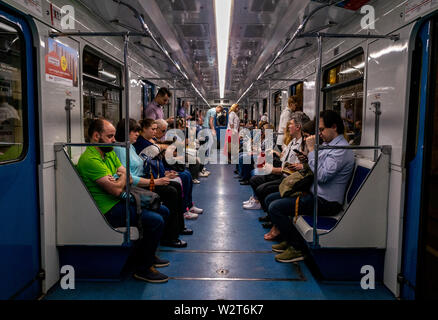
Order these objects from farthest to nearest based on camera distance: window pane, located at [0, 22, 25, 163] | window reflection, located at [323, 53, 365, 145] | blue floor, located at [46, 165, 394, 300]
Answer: window reflection, located at [323, 53, 365, 145], blue floor, located at [46, 165, 394, 300], window pane, located at [0, 22, 25, 163]

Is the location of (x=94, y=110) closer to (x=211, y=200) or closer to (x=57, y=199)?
(x=57, y=199)

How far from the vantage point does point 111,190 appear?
2.90m

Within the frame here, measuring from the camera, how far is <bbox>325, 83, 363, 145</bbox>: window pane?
379 centimetres

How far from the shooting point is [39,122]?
8.54 ft

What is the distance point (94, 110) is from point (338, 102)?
3.07 meters

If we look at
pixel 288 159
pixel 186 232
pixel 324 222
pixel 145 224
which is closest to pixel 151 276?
pixel 145 224

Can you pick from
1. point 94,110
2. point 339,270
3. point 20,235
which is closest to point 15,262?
point 20,235

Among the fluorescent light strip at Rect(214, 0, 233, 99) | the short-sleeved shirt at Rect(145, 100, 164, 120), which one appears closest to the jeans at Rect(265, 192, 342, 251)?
the fluorescent light strip at Rect(214, 0, 233, 99)

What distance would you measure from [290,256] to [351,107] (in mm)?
1893

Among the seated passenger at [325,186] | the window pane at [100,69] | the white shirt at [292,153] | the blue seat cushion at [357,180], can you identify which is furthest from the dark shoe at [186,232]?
the window pane at [100,69]

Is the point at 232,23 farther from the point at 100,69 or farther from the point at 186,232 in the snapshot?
the point at 186,232

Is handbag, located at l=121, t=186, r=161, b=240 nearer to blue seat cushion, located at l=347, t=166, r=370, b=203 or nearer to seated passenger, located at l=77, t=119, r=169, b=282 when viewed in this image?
seated passenger, located at l=77, t=119, r=169, b=282

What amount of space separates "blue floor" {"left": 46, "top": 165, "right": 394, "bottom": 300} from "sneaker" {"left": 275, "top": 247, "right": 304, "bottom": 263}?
2.4 inches

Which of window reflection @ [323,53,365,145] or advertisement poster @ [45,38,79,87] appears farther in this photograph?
window reflection @ [323,53,365,145]
